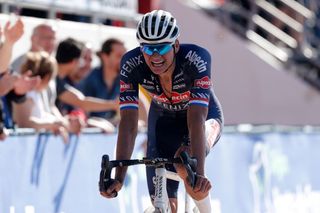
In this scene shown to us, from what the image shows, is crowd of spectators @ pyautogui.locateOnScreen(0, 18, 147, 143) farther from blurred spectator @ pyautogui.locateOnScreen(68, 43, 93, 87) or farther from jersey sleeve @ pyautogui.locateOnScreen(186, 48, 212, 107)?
jersey sleeve @ pyautogui.locateOnScreen(186, 48, 212, 107)

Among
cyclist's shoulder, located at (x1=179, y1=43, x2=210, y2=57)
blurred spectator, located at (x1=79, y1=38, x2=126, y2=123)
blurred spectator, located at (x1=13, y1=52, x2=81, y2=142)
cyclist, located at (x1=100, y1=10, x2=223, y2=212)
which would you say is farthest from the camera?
blurred spectator, located at (x1=79, y1=38, x2=126, y2=123)

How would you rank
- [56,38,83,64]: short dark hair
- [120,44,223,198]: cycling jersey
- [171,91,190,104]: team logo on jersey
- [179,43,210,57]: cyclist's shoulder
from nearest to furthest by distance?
1. [120,44,223,198]: cycling jersey
2. [179,43,210,57]: cyclist's shoulder
3. [171,91,190,104]: team logo on jersey
4. [56,38,83,64]: short dark hair

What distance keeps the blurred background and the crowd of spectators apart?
0.17 m

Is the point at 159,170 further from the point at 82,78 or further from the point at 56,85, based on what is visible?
the point at 82,78

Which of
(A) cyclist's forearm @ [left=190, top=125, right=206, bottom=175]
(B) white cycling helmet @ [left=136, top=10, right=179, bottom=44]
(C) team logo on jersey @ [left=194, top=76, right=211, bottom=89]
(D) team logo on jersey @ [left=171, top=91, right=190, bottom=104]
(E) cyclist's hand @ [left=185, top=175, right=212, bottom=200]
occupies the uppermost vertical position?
(B) white cycling helmet @ [left=136, top=10, right=179, bottom=44]

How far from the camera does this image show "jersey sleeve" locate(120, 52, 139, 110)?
697 centimetres

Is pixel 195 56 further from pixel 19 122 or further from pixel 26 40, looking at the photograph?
pixel 26 40

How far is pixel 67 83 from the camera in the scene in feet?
33.4

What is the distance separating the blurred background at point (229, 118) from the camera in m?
8.40

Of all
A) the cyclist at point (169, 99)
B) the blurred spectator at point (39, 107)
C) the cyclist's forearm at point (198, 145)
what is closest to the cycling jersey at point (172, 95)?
the cyclist at point (169, 99)

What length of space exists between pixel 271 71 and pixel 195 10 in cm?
184

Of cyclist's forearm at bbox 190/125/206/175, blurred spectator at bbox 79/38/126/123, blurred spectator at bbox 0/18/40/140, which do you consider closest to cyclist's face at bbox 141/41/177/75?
cyclist's forearm at bbox 190/125/206/175

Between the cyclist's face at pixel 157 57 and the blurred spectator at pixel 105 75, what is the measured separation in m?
3.96

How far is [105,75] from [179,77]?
146 inches
